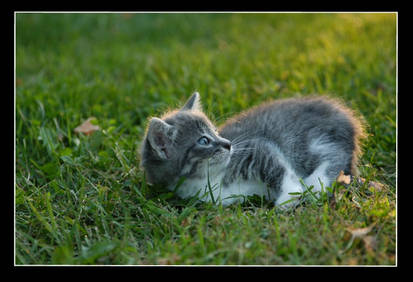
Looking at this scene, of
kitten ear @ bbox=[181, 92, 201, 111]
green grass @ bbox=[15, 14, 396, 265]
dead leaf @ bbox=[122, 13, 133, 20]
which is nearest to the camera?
green grass @ bbox=[15, 14, 396, 265]

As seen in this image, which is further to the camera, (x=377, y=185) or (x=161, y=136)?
(x=377, y=185)

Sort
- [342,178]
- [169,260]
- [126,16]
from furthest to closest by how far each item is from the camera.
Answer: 1. [126,16]
2. [342,178]
3. [169,260]

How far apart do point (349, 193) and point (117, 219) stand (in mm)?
1617

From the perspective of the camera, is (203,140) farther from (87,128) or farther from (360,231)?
(87,128)

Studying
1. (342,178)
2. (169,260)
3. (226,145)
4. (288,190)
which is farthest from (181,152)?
(342,178)

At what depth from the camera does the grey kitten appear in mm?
3137

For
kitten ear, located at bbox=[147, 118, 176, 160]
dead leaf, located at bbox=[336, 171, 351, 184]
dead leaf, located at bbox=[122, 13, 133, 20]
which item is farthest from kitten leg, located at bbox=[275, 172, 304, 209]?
dead leaf, located at bbox=[122, 13, 133, 20]

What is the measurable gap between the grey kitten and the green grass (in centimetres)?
16

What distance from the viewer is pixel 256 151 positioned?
333cm

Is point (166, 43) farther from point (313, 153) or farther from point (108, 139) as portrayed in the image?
point (313, 153)

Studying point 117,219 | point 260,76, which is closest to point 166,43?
point 260,76

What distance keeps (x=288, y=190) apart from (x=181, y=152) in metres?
0.81

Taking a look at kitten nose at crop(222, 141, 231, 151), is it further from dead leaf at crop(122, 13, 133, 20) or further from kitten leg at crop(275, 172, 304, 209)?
dead leaf at crop(122, 13, 133, 20)

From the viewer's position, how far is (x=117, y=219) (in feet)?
9.70
